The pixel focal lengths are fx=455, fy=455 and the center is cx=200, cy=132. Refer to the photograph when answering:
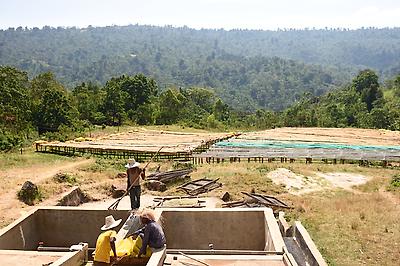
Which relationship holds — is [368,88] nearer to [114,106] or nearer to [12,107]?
[114,106]

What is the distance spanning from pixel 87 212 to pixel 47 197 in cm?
880

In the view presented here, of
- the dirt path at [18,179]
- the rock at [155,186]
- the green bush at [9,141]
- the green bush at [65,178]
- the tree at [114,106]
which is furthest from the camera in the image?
the tree at [114,106]

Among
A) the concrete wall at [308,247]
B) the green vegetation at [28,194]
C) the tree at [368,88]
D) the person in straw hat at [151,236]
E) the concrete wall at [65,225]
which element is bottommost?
the green vegetation at [28,194]

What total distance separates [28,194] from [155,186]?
5.45 metres

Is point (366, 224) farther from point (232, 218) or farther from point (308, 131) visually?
point (308, 131)

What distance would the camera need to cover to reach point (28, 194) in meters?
16.8

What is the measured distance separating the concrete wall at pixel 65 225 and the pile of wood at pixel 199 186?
9666 millimetres

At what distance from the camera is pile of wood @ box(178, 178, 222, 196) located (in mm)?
19258

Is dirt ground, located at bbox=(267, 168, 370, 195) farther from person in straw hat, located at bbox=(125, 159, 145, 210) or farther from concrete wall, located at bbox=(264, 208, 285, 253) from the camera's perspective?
concrete wall, located at bbox=(264, 208, 285, 253)

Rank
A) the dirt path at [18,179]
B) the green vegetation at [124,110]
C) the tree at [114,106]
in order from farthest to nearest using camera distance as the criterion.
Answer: the tree at [114,106] → the green vegetation at [124,110] → the dirt path at [18,179]

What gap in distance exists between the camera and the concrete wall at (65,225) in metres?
9.41

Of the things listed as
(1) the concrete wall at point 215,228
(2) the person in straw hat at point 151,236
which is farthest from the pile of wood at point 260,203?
(2) the person in straw hat at point 151,236

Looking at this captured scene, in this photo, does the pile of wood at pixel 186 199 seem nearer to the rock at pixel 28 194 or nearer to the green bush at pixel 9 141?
the rock at pixel 28 194

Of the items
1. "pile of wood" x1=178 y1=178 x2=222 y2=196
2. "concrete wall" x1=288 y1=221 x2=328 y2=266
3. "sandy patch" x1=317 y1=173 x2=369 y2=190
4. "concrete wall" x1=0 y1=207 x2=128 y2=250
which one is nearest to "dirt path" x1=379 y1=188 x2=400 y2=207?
"sandy patch" x1=317 y1=173 x2=369 y2=190
